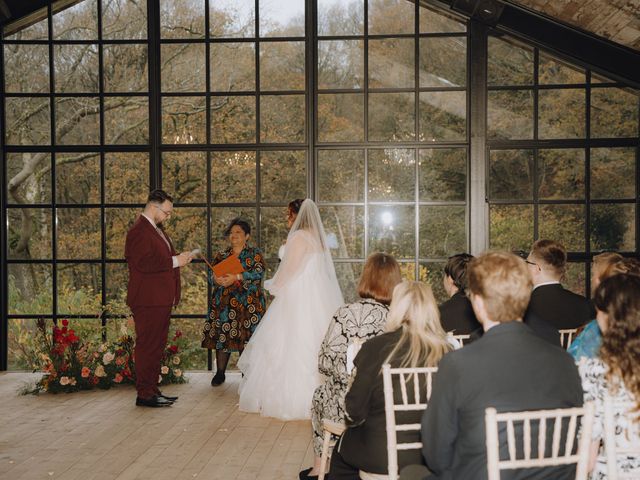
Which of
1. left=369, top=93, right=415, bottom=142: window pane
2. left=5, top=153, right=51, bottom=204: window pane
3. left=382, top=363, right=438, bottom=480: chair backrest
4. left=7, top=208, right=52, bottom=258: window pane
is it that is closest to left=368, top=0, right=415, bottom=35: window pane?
left=369, top=93, right=415, bottom=142: window pane

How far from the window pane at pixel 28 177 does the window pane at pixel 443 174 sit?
3.66 metres

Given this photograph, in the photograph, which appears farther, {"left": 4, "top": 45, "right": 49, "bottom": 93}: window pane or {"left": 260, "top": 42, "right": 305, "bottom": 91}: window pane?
{"left": 4, "top": 45, "right": 49, "bottom": 93}: window pane

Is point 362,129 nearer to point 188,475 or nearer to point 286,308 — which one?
point 286,308

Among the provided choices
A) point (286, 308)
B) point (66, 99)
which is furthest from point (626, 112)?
point (66, 99)

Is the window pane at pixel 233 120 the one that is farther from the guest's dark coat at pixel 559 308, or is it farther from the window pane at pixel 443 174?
the guest's dark coat at pixel 559 308

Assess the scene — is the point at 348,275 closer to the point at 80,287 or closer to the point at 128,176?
the point at 128,176

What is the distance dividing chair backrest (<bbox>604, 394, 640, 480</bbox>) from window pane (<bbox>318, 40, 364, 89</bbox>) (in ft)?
17.8

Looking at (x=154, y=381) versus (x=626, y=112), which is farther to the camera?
(x=626, y=112)

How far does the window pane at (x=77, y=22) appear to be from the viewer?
25.1ft

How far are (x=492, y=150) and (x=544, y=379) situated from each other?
527cm

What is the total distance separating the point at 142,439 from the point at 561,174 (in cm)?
442

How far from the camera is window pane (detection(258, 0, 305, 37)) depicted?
24.7ft

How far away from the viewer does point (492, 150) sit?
287 inches

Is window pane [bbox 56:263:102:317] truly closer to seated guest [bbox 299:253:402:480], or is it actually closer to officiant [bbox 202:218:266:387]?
officiant [bbox 202:218:266:387]
